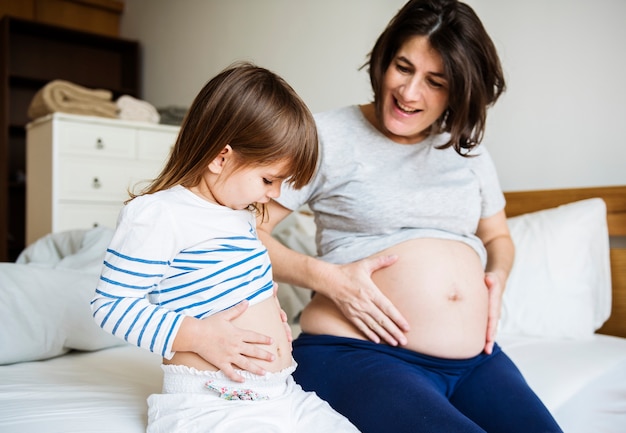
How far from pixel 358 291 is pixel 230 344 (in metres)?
0.30

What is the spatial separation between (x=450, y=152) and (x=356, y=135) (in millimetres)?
194

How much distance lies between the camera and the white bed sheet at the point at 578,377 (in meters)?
0.94

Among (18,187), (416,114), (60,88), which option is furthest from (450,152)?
(18,187)

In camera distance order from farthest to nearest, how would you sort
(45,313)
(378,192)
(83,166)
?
(83,166) < (45,313) < (378,192)

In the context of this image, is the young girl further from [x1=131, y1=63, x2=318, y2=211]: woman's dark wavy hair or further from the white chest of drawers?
the white chest of drawers

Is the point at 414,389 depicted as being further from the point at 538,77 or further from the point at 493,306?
the point at 538,77

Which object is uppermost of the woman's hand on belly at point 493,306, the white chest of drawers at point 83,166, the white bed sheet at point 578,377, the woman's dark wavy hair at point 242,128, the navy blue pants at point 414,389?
the woman's dark wavy hair at point 242,128

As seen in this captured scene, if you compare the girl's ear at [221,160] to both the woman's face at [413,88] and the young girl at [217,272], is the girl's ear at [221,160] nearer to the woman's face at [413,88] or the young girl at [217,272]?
the young girl at [217,272]

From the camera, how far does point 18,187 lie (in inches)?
142

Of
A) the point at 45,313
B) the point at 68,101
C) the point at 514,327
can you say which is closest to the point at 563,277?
the point at 514,327

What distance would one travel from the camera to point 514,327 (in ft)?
4.79

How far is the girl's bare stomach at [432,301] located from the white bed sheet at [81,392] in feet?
1.08

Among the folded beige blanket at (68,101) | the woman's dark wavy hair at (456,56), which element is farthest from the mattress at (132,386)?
the folded beige blanket at (68,101)

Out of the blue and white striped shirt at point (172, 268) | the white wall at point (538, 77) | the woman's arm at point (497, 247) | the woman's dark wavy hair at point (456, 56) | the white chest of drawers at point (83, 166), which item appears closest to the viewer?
the blue and white striped shirt at point (172, 268)
